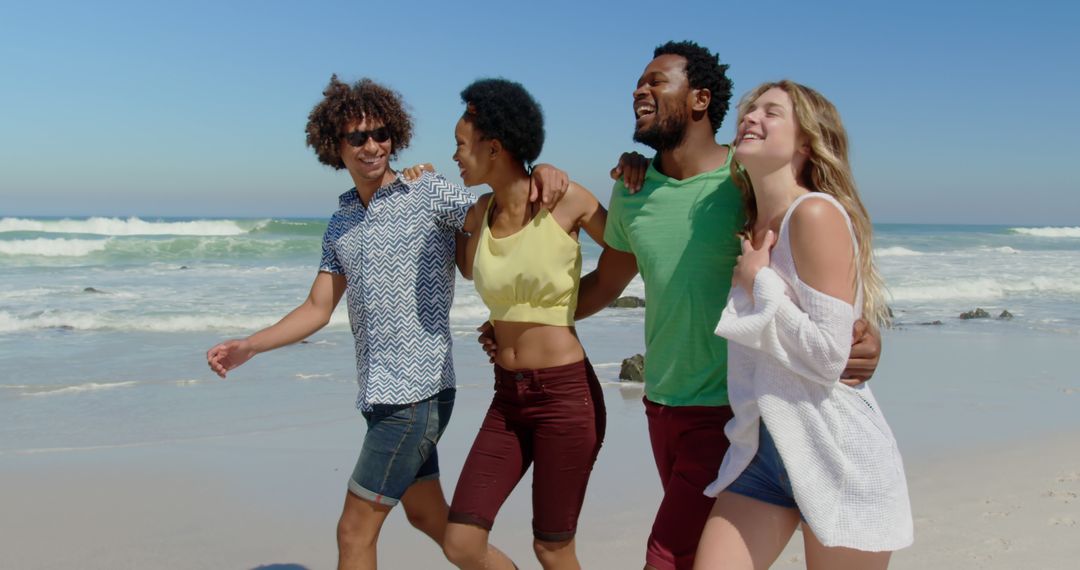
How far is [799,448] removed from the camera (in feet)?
8.87

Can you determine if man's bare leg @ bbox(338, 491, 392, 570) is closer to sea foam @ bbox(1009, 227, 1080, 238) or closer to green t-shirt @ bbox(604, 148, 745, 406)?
green t-shirt @ bbox(604, 148, 745, 406)

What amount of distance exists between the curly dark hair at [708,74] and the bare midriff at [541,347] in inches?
36.6

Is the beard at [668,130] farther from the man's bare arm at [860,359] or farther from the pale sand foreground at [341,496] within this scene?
the pale sand foreground at [341,496]

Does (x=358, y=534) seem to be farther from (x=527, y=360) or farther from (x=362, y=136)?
(x=362, y=136)

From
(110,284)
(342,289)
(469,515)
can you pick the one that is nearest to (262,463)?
(342,289)

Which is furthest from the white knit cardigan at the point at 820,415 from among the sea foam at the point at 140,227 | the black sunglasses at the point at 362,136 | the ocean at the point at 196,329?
the sea foam at the point at 140,227

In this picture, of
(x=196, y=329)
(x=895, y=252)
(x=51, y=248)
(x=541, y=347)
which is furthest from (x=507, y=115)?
(x=895, y=252)

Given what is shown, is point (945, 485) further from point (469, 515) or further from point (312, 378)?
point (312, 378)

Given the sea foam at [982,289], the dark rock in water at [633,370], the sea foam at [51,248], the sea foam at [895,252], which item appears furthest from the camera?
the sea foam at [895,252]

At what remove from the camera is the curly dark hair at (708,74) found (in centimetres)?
330

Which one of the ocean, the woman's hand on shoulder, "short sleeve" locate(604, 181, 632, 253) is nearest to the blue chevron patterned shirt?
"short sleeve" locate(604, 181, 632, 253)

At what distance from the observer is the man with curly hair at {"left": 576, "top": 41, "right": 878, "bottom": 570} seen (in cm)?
311

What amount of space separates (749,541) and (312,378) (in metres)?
7.52

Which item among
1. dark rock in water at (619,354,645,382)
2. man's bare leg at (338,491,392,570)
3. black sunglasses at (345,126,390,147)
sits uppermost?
black sunglasses at (345,126,390,147)
